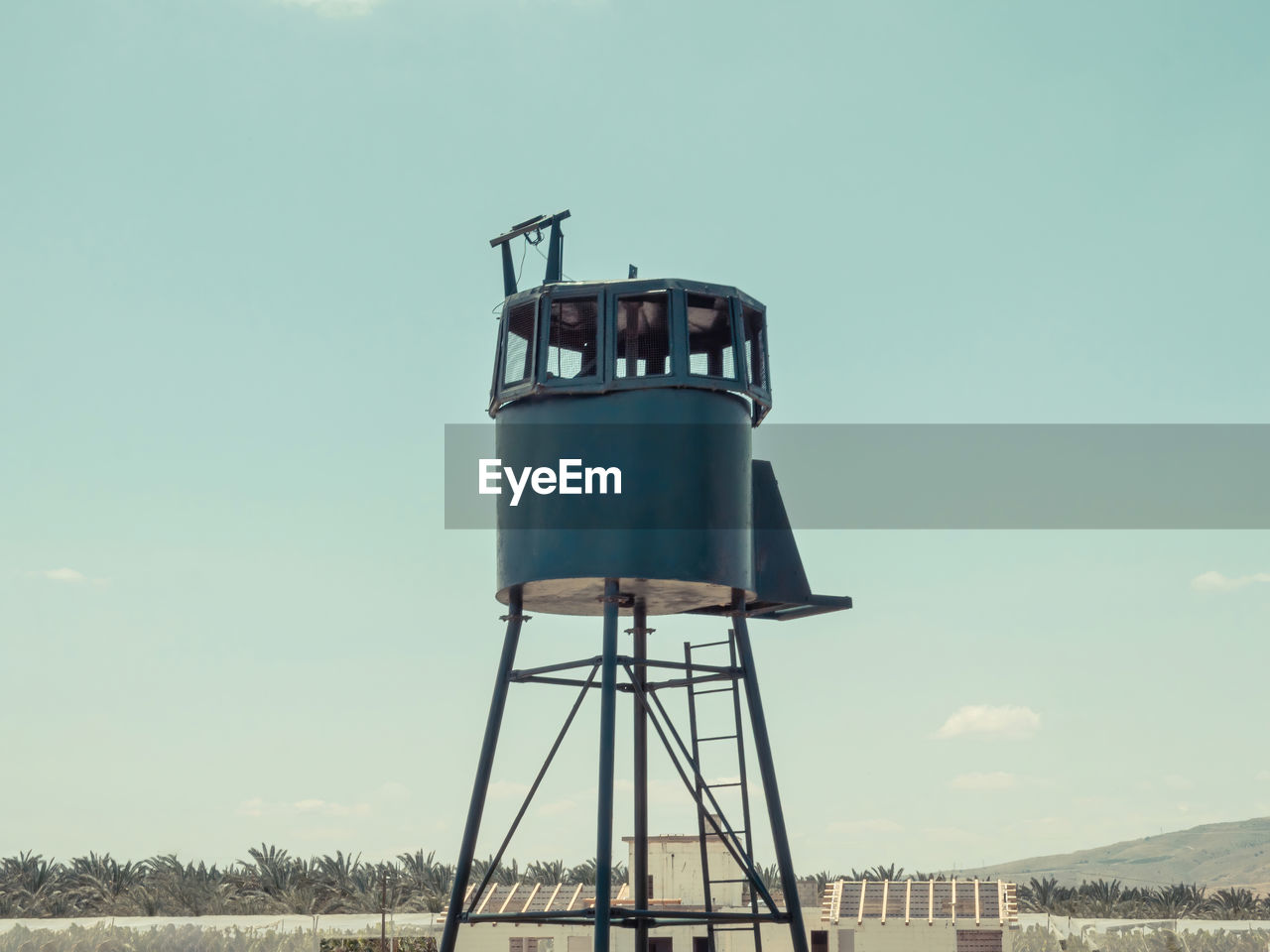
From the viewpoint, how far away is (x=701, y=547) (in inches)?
792

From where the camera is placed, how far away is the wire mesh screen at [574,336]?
20875 mm

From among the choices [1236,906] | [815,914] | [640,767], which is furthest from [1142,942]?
[640,767]

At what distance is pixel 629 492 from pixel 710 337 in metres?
2.81

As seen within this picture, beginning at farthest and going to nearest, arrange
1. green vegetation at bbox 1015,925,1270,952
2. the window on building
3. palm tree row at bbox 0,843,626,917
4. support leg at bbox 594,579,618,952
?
palm tree row at bbox 0,843,626,917
green vegetation at bbox 1015,925,1270,952
the window on building
support leg at bbox 594,579,618,952

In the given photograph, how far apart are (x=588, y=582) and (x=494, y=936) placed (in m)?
23.0

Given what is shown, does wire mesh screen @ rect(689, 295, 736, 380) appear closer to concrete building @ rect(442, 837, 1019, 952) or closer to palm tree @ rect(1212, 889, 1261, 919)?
concrete building @ rect(442, 837, 1019, 952)

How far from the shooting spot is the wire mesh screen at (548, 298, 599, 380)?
2088cm

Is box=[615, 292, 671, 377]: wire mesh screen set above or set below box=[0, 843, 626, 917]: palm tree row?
above

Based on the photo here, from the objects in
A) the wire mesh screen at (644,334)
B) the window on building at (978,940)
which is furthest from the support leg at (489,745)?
the window on building at (978,940)

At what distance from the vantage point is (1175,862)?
176m

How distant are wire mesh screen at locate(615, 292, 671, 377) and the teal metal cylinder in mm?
882

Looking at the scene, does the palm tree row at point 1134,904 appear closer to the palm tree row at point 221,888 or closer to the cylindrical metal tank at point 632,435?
the palm tree row at point 221,888

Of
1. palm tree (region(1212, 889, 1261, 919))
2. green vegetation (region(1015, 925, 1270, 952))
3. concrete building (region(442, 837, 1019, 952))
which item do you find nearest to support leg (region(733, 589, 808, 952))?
concrete building (region(442, 837, 1019, 952))

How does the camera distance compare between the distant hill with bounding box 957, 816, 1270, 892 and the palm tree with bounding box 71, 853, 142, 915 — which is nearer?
A: the palm tree with bounding box 71, 853, 142, 915
